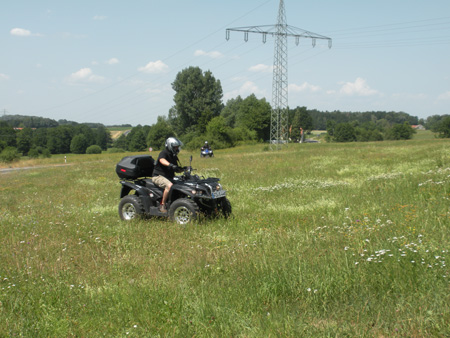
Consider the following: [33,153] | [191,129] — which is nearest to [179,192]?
[33,153]

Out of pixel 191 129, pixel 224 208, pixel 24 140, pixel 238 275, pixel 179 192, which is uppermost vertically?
pixel 191 129

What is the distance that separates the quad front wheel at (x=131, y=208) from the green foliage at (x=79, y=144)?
83.2 m

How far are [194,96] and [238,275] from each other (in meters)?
79.6

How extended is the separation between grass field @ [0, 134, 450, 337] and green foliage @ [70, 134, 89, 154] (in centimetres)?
8374

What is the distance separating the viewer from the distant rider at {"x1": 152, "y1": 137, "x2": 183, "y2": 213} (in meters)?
8.76

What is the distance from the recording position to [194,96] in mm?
82500

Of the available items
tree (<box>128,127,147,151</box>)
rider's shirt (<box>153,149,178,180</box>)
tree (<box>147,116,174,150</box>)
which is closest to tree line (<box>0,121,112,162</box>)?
tree (<box>128,127,147,151</box>)

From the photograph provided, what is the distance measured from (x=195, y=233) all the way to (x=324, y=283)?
3.60m

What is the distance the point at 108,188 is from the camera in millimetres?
16172

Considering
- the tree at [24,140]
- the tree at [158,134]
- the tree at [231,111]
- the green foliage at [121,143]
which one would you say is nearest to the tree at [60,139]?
the tree at [24,140]

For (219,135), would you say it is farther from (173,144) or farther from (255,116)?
(173,144)

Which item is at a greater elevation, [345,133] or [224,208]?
[345,133]

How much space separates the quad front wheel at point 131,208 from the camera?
9211 mm

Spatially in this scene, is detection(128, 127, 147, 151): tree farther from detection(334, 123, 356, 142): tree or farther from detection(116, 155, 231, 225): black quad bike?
detection(116, 155, 231, 225): black quad bike
